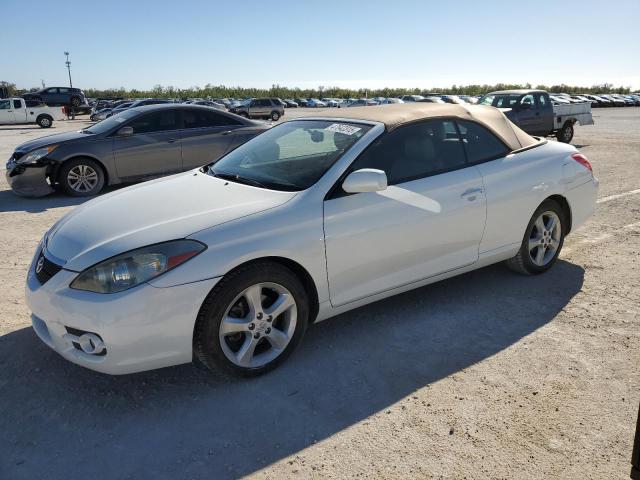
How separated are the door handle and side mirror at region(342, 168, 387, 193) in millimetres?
891

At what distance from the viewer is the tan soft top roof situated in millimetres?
3881

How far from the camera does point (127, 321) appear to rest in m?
2.72

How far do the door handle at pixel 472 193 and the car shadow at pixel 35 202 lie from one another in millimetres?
6137

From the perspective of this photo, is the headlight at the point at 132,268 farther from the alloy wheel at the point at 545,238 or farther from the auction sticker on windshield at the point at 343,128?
the alloy wheel at the point at 545,238

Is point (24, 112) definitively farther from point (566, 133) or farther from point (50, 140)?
point (566, 133)

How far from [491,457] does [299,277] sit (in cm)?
146

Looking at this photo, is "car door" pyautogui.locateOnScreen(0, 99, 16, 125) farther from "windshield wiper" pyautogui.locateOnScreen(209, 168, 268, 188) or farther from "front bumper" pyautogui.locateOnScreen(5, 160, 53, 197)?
"windshield wiper" pyautogui.locateOnScreen(209, 168, 268, 188)

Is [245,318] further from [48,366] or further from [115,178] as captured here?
[115,178]

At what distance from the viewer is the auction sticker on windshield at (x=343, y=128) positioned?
12.3ft

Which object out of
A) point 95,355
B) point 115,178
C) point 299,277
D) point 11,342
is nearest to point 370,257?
point 299,277

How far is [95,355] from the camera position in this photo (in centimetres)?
283

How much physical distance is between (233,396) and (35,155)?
6.86 m

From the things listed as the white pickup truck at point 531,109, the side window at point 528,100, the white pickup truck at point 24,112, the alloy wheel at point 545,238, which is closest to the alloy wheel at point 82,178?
the alloy wheel at point 545,238

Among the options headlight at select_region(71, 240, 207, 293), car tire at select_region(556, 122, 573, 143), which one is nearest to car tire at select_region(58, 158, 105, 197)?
headlight at select_region(71, 240, 207, 293)
